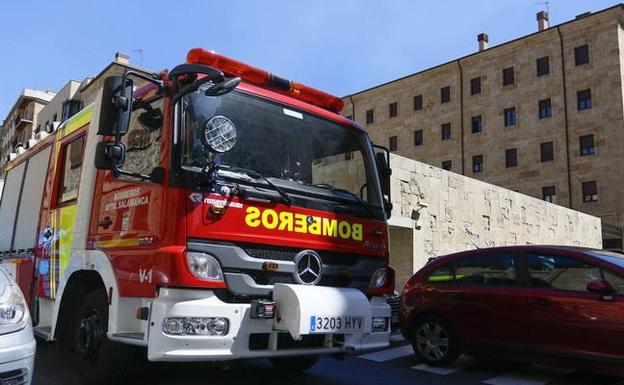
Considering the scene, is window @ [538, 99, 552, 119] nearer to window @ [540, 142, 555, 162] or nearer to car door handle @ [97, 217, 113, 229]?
window @ [540, 142, 555, 162]

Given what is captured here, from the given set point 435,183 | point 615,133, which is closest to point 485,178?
point 615,133

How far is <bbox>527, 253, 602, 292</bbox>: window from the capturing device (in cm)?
610

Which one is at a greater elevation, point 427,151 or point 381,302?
point 427,151

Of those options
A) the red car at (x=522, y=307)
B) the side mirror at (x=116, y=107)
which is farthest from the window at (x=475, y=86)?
the side mirror at (x=116, y=107)

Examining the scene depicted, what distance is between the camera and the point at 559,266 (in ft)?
20.9

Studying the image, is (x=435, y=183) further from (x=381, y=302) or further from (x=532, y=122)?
(x=532, y=122)

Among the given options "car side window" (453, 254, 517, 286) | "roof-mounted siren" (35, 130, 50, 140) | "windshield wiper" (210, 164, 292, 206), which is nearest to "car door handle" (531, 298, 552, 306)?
"car side window" (453, 254, 517, 286)

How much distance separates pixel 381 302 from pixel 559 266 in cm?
234

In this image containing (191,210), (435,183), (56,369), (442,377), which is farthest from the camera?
(435,183)

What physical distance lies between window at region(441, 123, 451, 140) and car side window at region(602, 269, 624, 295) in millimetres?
40756

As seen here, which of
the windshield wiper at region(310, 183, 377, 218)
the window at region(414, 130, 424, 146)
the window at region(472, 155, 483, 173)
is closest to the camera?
the windshield wiper at region(310, 183, 377, 218)

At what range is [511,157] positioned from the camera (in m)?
42.1

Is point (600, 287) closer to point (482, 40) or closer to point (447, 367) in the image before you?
point (447, 367)

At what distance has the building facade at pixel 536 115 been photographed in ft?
123
